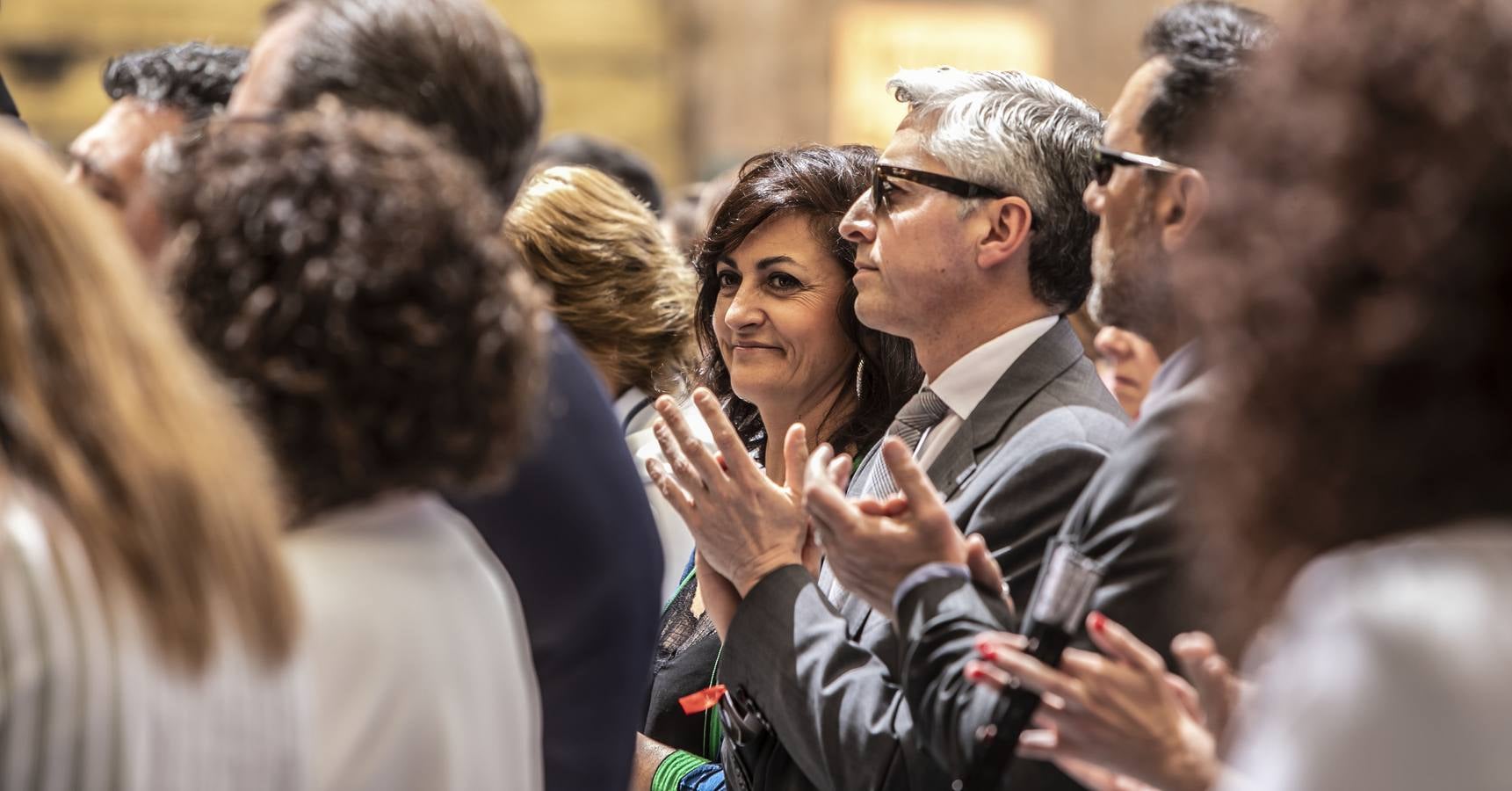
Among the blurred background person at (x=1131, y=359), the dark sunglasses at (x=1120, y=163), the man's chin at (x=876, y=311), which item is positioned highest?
the dark sunglasses at (x=1120, y=163)

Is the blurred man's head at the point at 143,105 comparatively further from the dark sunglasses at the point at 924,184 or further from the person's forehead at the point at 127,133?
the dark sunglasses at the point at 924,184

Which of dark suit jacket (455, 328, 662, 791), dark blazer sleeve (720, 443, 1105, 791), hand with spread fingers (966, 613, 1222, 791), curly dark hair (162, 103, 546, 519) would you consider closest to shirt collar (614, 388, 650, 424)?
dark blazer sleeve (720, 443, 1105, 791)

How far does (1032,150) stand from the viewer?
2723 mm

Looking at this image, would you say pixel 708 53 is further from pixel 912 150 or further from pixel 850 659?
pixel 850 659

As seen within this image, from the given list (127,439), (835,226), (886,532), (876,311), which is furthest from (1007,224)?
(127,439)

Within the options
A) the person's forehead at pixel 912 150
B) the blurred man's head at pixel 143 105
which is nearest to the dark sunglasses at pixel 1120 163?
the person's forehead at pixel 912 150

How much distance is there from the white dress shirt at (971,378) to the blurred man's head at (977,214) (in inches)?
1.9

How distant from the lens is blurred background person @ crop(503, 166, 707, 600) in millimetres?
3445

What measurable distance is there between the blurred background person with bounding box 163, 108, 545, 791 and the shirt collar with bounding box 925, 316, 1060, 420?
136 cm

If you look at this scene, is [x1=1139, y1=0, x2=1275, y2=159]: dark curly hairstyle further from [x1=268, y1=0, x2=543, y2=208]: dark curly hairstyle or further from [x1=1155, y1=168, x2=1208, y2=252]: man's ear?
[x1=268, y1=0, x2=543, y2=208]: dark curly hairstyle

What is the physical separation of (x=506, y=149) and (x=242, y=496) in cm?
69

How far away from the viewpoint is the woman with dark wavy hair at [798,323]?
10.4 feet

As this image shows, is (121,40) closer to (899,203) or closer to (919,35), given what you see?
(919,35)

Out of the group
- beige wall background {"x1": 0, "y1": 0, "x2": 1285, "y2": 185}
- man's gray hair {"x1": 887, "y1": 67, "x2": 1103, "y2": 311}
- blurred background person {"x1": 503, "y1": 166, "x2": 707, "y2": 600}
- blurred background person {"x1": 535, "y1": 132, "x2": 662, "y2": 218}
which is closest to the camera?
man's gray hair {"x1": 887, "y1": 67, "x2": 1103, "y2": 311}
